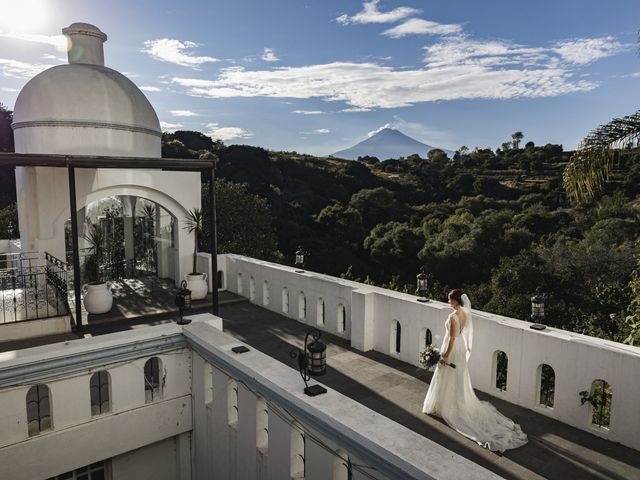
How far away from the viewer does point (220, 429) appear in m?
4.73

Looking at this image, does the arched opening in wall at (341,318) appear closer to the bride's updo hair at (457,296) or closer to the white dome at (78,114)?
the bride's updo hair at (457,296)

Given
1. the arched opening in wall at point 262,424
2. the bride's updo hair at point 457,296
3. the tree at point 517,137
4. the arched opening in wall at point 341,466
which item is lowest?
the arched opening in wall at point 262,424

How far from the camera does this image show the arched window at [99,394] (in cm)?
522

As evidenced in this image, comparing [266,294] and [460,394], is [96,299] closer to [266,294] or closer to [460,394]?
[266,294]

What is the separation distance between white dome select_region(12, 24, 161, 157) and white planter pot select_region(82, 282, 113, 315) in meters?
2.93

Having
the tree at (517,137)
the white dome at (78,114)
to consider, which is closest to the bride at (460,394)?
the white dome at (78,114)

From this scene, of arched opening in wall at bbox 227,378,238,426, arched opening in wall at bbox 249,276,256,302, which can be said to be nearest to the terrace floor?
arched opening in wall at bbox 249,276,256,302

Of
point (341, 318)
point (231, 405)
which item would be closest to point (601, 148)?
point (341, 318)

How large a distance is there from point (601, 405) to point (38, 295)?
10.1 meters

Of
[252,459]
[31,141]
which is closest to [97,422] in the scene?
[252,459]

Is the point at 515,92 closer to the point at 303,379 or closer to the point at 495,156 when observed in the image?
the point at 303,379

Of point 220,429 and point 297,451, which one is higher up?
point 297,451

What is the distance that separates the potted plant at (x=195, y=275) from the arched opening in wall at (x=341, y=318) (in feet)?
13.8

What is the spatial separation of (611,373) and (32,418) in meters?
6.41
